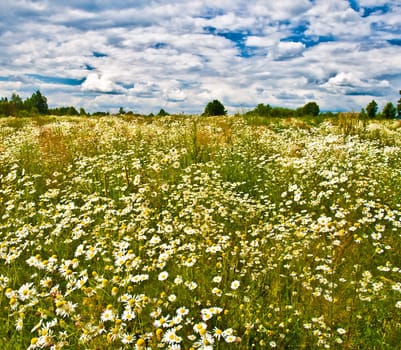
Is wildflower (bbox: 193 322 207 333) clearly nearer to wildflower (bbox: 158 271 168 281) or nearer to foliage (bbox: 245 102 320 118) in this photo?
wildflower (bbox: 158 271 168 281)

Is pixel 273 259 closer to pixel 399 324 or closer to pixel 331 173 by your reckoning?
pixel 399 324

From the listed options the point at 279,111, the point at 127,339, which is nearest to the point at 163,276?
the point at 127,339

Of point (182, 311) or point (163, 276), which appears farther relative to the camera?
point (163, 276)

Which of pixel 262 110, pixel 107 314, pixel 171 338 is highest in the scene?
pixel 262 110

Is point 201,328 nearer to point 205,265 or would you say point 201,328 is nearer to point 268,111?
point 205,265

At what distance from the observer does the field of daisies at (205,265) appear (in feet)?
8.05

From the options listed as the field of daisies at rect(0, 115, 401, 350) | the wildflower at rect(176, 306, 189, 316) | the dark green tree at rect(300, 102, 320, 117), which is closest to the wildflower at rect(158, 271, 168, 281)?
the field of daisies at rect(0, 115, 401, 350)

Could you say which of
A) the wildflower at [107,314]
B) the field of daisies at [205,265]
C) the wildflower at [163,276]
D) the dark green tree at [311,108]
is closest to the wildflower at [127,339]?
the field of daisies at [205,265]

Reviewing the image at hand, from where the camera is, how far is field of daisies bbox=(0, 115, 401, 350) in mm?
2455

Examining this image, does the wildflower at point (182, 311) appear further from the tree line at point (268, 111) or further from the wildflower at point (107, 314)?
the tree line at point (268, 111)

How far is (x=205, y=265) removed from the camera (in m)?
3.23

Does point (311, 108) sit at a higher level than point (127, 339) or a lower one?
higher

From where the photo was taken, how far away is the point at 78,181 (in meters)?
5.95

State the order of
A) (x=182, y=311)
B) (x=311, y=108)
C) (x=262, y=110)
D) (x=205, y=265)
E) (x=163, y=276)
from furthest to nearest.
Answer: (x=311, y=108)
(x=262, y=110)
(x=205, y=265)
(x=163, y=276)
(x=182, y=311)
